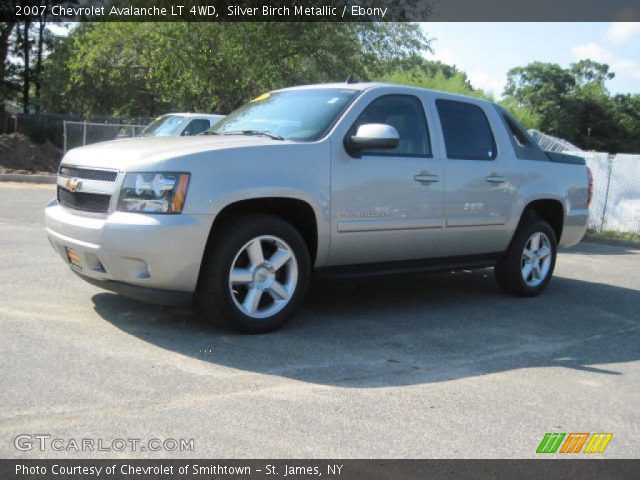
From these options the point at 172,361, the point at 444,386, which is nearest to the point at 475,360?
the point at 444,386

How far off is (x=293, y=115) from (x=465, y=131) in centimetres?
175

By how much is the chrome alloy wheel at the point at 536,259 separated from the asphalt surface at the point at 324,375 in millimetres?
378

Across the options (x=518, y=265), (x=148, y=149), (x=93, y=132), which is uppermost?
(x=93, y=132)

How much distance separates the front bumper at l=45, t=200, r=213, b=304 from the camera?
15.4 feet

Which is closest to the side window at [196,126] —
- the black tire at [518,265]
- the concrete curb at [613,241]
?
the concrete curb at [613,241]

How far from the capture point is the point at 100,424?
346 centimetres

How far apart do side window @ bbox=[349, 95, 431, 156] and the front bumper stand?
186 cm

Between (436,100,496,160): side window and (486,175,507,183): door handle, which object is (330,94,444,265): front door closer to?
(436,100,496,160): side window

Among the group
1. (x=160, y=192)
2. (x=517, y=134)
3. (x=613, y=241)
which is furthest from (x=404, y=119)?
(x=613, y=241)

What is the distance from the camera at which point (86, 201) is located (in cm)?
511

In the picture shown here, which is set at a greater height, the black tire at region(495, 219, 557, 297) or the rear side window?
the rear side window
